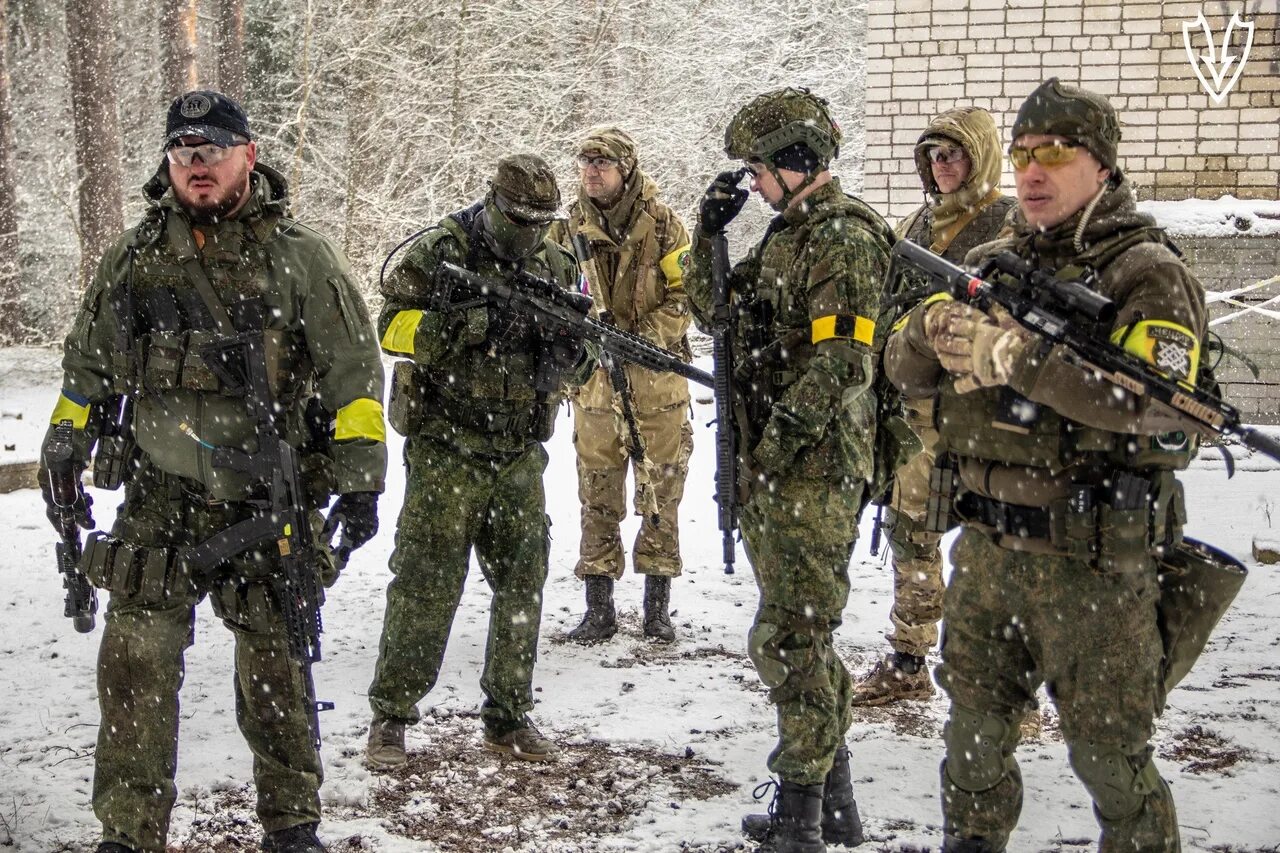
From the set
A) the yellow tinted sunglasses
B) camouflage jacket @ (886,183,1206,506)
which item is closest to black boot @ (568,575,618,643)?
camouflage jacket @ (886,183,1206,506)

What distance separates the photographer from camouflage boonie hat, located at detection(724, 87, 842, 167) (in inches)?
143

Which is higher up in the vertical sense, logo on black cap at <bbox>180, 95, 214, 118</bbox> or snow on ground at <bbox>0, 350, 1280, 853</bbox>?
logo on black cap at <bbox>180, 95, 214, 118</bbox>

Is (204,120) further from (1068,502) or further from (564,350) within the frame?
(1068,502)

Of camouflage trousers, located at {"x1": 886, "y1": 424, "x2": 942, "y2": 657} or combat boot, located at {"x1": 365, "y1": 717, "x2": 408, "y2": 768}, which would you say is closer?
combat boot, located at {"x1": 365, "y1": 717, "x2": 408, "y2": 768}

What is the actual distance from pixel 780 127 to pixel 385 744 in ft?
8.20

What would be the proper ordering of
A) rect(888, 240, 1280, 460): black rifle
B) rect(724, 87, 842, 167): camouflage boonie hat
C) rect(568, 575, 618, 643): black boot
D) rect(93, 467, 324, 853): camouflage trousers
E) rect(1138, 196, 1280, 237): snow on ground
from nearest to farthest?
rect(888, 240, 1280, 460): black rifle, rect(93, 467, 324, 853): camouflage trousers, rect(724, 87, 842, 167): camouflage boonie hat, rect(568, 575, 618, 643): black boot, rect(1138, 196, 1280, 237): snow on ground

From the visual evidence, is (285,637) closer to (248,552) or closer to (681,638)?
(248,552)

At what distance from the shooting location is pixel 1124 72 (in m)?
10.2

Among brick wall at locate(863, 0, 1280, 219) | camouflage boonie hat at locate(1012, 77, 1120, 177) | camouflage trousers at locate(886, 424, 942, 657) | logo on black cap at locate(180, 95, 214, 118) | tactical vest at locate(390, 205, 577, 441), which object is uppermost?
brick wall at locate(863, 0, 1280, 219)

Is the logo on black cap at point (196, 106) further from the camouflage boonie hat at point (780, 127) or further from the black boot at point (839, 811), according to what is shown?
the black boot at point (839, 811)

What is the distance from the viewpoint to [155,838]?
11.1ft

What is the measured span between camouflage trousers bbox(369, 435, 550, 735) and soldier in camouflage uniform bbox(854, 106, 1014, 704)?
147 centimetres

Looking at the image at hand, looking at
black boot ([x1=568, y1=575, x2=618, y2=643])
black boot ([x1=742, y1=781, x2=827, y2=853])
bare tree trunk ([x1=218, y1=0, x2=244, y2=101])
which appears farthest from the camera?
bare tree trunk ([x1=218, y1=0, x2=244, y2=101])
